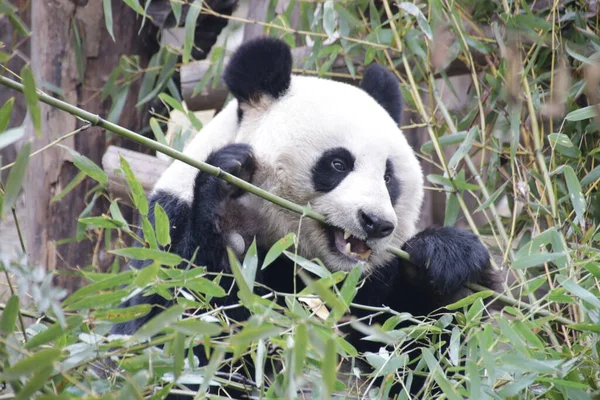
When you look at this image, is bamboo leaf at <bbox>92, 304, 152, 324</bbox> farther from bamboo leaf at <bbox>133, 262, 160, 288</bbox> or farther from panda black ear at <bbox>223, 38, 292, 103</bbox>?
panda black ear at <bbox>223, 38, 292, 103</bbox>

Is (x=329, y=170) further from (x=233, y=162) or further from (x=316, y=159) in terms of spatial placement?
(x=233, y=162)

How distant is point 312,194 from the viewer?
1958 mm

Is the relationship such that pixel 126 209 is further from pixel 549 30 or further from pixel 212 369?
pixel 212 369

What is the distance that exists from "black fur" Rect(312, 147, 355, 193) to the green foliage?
0.81ft

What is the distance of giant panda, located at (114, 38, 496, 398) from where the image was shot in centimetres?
179

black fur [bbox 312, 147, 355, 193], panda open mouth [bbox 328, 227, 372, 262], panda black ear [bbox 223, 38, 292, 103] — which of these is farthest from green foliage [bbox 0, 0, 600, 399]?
panda black ear [bbox 223, 38, 292, 103]

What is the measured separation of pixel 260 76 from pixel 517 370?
3.42 feet

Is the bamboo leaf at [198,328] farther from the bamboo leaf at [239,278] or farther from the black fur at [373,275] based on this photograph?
the black fur at [373,275]

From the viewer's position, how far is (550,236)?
173 cm

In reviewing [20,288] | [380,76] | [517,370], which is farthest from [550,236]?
[20,288]

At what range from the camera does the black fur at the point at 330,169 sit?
1.95 m

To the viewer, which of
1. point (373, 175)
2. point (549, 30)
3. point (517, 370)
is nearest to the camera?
point (517, 370)

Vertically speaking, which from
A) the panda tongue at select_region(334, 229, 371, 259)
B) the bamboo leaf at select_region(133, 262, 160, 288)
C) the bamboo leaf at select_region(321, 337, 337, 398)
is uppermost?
the bamboo leaf at select_region(133, 262, 160, 288)

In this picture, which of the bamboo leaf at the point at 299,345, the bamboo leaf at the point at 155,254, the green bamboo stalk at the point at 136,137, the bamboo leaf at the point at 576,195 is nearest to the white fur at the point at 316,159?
the green bamboo stalk at the point at 136,137
